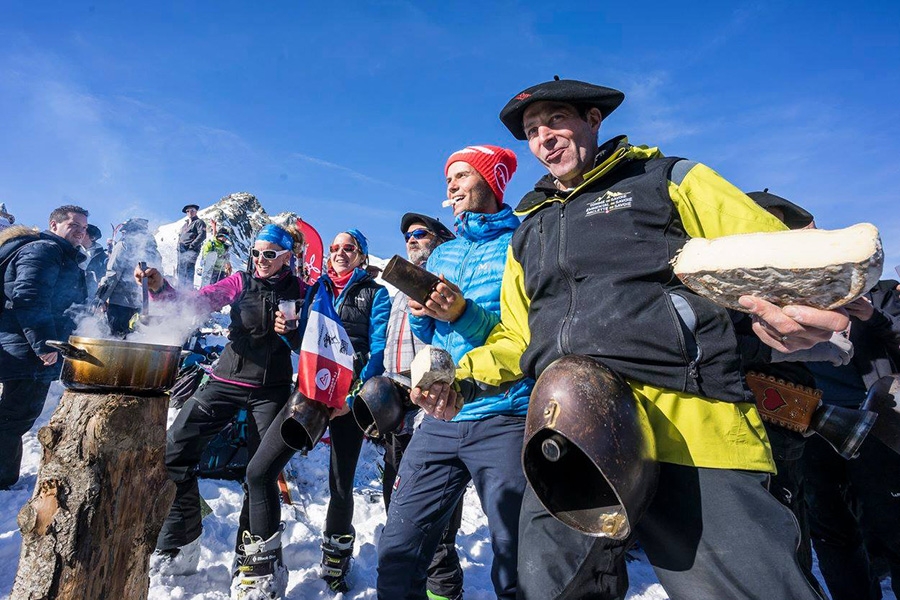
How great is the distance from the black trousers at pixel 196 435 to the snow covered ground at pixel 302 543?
1.12ft

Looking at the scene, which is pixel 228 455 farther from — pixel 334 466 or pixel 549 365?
pixel 549 365

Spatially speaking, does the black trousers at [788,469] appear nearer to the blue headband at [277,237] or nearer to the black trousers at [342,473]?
the black trousers at [342,473]

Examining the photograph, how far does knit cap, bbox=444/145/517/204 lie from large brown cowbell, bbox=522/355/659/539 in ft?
5.51

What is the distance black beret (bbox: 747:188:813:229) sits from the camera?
9.52 feet

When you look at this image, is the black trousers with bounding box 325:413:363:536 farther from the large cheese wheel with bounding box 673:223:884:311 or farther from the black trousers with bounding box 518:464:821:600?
the large cheese wheel with bounding box 673:223:884:311

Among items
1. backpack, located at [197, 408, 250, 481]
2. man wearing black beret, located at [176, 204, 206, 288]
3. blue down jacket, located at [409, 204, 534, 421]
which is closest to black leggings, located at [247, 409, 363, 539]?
blue down jacket, located at [409, 204, 534, 421]

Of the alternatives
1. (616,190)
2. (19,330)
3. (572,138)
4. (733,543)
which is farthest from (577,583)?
(19,330)

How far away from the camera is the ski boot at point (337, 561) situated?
356 centimetres

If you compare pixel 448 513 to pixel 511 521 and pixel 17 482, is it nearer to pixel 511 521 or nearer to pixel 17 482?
pixel 511 521

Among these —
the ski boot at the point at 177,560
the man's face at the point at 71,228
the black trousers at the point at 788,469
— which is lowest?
the ski boot at the point at 177,560

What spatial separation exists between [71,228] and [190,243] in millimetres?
4805

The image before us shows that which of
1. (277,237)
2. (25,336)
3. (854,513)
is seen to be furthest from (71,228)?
(854,513)

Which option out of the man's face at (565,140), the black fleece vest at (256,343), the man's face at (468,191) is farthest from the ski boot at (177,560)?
the man's face at (565,140)

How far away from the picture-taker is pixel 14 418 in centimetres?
479
